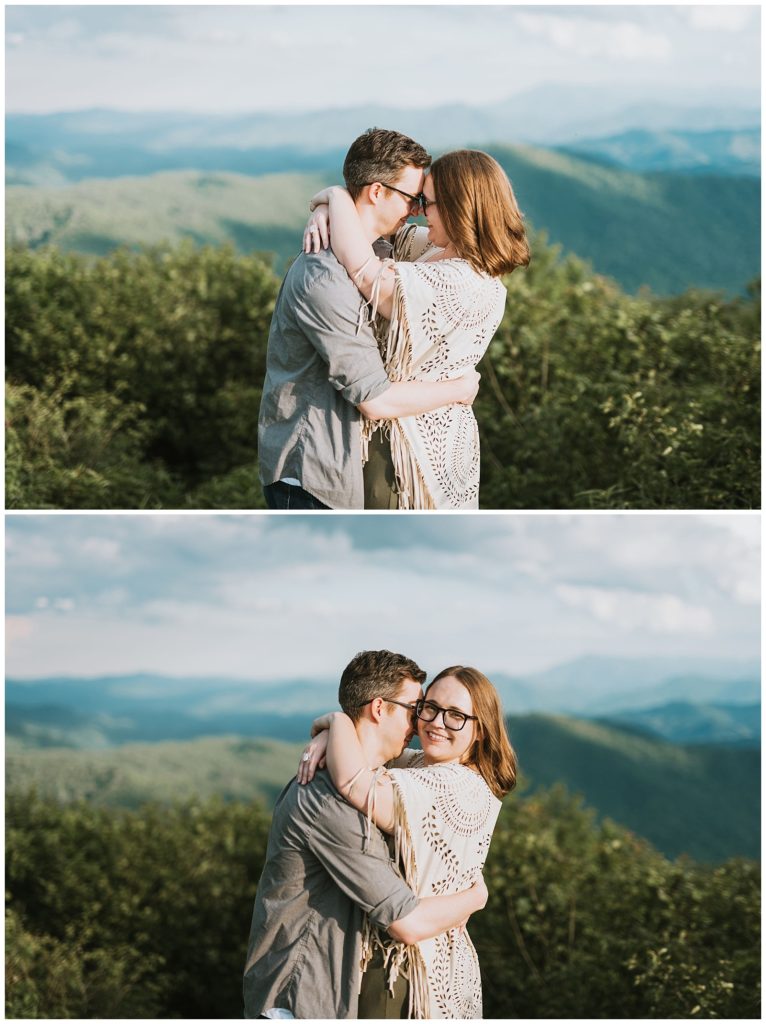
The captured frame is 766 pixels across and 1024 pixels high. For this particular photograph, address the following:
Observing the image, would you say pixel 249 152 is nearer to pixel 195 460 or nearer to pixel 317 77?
pixel 317 77

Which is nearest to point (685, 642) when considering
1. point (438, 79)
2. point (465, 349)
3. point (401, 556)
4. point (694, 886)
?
point (401, 556)

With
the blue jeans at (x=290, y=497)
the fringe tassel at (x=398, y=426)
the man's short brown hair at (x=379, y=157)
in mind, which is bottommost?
the blue jeans at (x=290, y=497)

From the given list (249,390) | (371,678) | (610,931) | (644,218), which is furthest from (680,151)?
(371,678)

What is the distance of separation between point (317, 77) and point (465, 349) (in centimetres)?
804

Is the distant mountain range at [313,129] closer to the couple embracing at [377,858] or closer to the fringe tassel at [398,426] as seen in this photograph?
the fringe tassel at [398,426]

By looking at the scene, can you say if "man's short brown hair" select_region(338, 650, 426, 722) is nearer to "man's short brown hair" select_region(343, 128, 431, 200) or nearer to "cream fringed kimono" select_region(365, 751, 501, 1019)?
"cream fringed kimono" select_region(365, 751, 501, 1019)

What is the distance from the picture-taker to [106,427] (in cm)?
735

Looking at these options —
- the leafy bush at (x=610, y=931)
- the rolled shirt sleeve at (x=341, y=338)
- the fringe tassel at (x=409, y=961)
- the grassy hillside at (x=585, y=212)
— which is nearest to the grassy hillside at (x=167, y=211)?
the grassy hillside at (x=585, y=212)

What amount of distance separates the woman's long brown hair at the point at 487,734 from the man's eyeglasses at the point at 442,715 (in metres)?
0.05

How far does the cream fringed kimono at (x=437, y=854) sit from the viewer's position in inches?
114

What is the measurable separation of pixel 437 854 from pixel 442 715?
0.35m

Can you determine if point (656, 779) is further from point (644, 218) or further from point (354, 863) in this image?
point (354, 863)

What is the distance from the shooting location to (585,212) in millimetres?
11773

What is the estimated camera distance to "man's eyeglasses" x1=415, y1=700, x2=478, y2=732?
298 cm
